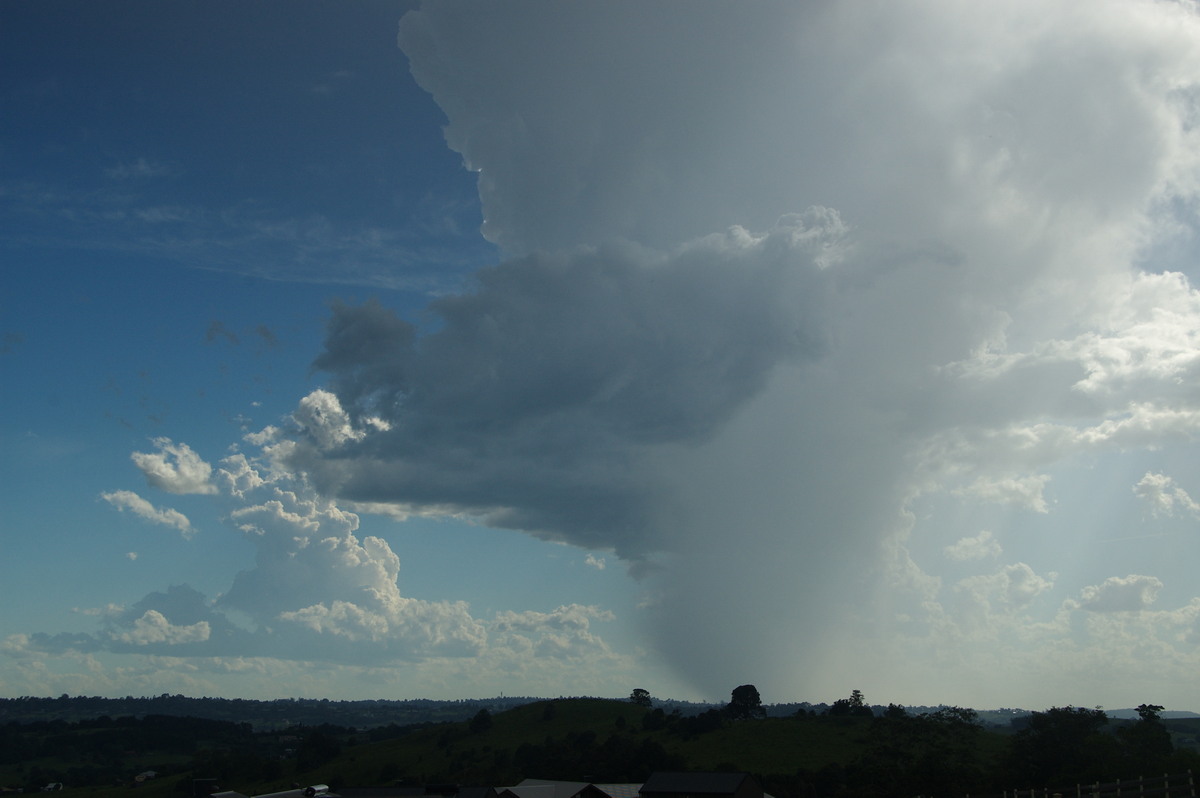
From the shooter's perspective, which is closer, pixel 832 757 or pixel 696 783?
pixel 696 783

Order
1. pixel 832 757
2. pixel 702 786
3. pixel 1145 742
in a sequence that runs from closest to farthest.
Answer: pixel 1145 742 < pixel 702 786 < pixel 832 757

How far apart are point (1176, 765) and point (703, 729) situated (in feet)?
360

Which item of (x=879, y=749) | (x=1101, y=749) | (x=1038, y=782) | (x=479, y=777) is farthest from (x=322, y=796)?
(x=1101, y=749)

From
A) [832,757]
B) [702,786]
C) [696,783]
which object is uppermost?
[832,757]

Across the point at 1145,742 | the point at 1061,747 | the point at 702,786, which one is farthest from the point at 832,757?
the point at 1145,742

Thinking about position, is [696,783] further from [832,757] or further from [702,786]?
[832,757]

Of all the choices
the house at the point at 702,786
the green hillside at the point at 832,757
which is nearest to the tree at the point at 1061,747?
the green hillside at the point at 832,757

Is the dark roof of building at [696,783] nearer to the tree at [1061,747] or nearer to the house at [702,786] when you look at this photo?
the house at [702,786]

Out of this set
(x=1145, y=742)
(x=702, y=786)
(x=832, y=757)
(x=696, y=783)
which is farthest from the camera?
(x=832, y=757)

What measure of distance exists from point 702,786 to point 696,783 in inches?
50.9

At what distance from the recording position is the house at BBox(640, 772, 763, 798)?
112875mm

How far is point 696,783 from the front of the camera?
116625 millimetres

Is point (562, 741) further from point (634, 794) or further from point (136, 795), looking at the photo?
point (136, 795)

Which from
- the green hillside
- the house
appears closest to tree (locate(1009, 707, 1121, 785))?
the green hillside
